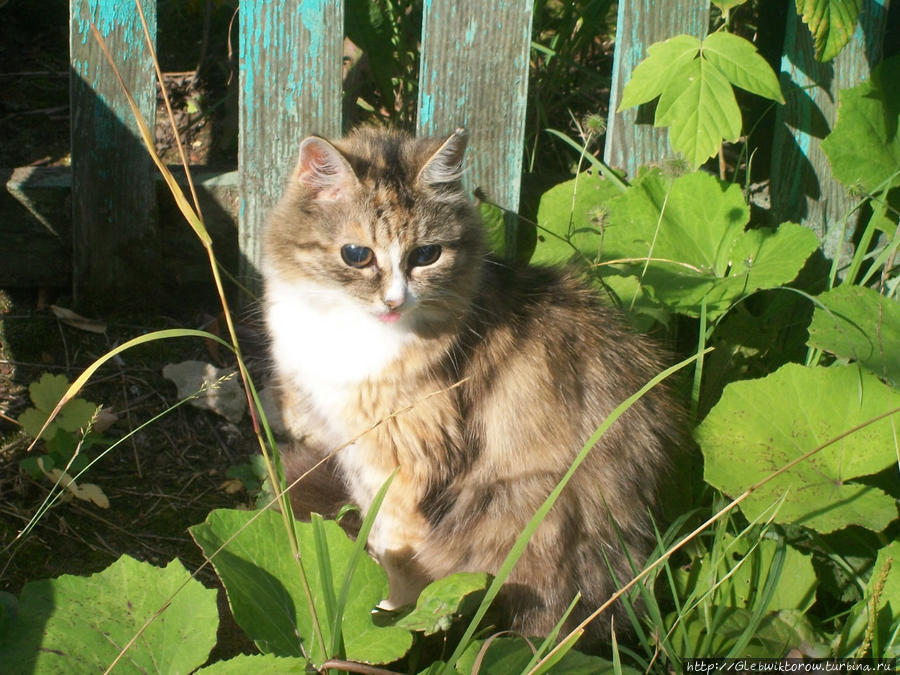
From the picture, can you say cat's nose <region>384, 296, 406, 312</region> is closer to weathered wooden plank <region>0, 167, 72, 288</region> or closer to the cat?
the cat

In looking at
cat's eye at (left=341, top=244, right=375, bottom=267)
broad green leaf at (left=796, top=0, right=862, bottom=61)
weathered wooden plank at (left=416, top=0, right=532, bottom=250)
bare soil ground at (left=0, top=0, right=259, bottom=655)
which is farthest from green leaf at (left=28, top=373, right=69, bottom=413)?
broad green leaf at (left=796, top=0, right=862, bottom=61)

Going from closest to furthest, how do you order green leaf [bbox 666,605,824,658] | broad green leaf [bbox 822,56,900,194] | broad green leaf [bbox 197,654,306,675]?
broad green leaf [bbox 197,654,306,675] < green leaf [bbox 666,605,824,658] < broad green leaf [bbox 822,56,900,194]

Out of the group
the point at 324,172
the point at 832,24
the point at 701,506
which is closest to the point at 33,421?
the point at 324,172

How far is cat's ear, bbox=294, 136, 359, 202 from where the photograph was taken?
2.35 m

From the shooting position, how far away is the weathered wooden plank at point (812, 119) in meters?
3.34

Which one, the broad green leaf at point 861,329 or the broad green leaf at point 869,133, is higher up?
the broad green leaf at point 869,133

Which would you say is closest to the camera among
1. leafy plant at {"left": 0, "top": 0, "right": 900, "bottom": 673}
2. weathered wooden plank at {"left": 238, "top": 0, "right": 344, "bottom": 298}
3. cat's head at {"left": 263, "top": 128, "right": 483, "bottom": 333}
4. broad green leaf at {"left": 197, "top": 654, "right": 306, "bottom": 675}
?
broad green leaf at {"left": 197, "top": 654, "right": 306, "bottom": 675}

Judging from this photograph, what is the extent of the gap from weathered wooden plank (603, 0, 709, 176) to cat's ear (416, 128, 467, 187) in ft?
3.51

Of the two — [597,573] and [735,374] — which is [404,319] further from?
[735,374]

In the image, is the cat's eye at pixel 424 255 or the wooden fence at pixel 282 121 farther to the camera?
the wooden fence at pixel 282 121

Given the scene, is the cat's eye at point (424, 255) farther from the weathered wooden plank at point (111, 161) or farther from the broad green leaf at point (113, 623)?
the weathered wooden plank at point (111, 161)

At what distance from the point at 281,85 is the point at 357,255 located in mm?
986

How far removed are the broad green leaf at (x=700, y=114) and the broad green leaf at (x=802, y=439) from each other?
83 cm

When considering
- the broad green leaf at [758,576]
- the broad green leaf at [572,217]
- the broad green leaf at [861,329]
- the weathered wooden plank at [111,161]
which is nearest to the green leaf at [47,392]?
the weathered wooden plank at [111,161]
